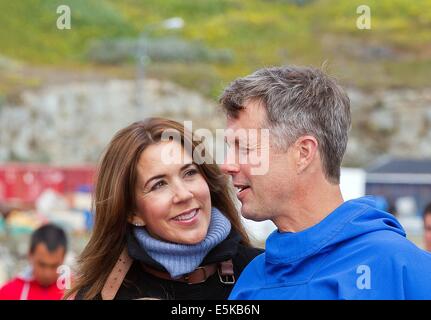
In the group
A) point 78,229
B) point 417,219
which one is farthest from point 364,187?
point 78,229

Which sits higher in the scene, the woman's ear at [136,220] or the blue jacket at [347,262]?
the woman's ear at [136,220]

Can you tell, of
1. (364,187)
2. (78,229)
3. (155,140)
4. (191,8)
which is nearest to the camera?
(155,140)

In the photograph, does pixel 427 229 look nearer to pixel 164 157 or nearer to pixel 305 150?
pixel 164 157

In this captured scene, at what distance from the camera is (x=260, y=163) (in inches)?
72.9

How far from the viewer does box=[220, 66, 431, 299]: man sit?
5.42 feet

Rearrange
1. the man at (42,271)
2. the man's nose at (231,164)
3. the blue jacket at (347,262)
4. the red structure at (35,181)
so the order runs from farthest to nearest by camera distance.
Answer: the red structure at (35,181)
the man at (42,271)
the man's nose at (231,164)
the blue jacket at (347,262)

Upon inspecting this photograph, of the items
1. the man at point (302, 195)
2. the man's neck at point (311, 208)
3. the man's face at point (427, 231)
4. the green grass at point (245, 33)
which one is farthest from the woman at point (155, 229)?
the green grass at point (245, 33)

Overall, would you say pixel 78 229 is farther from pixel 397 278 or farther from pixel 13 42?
pixel 397 278

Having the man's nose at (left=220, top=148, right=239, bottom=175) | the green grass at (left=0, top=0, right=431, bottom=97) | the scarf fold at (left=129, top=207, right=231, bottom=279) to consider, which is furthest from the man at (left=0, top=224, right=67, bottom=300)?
the green grass at (left=0, top=0, right=431, bottom=97)

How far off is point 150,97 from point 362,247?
24559 mm

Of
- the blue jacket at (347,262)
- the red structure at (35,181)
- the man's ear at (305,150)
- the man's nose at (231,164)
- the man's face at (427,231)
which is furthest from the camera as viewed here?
the red structure at (35,181)

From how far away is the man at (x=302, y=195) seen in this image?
65.1 inches

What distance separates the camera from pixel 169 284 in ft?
7.80

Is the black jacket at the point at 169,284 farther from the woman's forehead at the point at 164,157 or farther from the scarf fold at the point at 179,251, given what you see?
the woman's forehead at the point at 164,157
